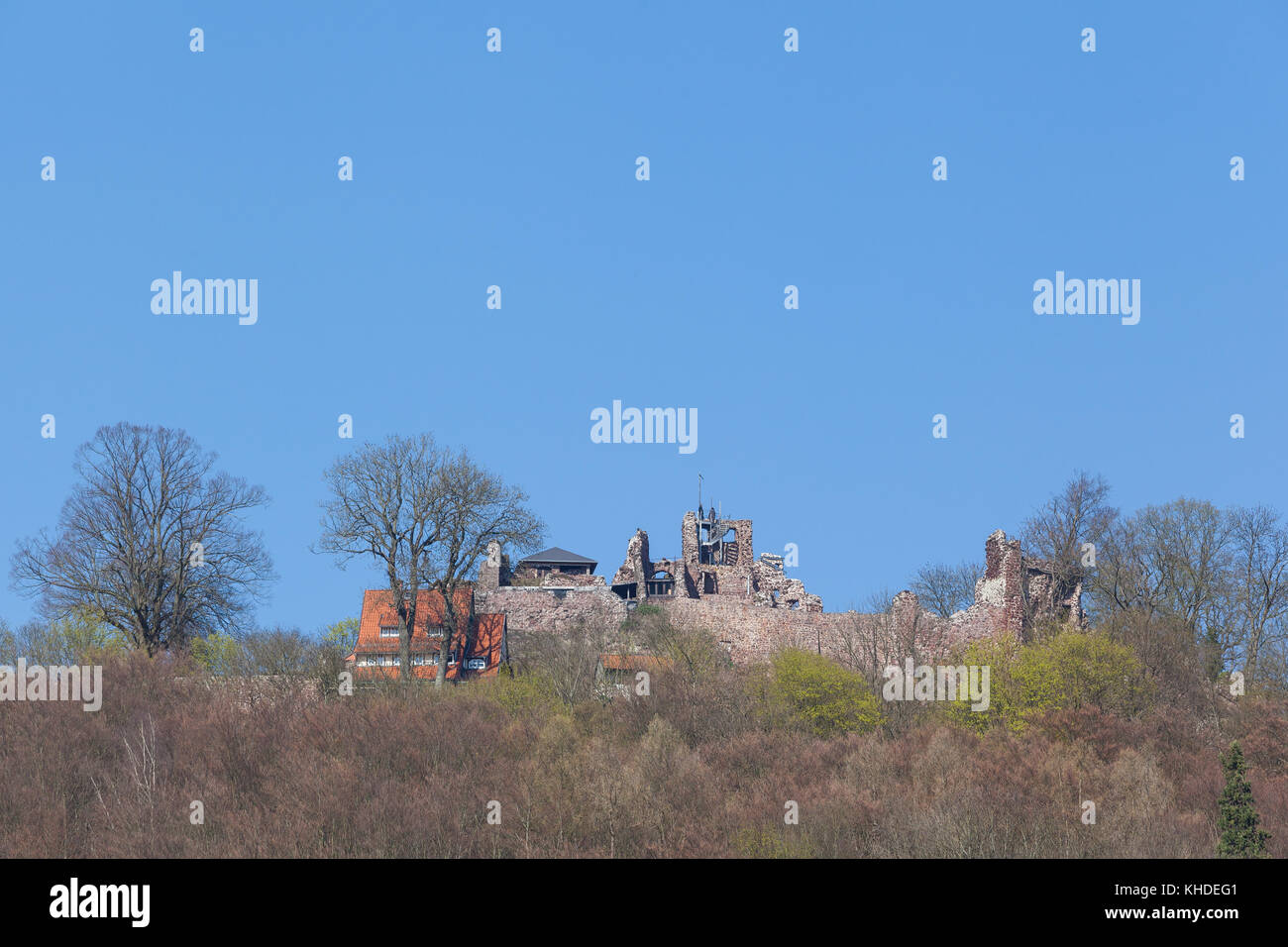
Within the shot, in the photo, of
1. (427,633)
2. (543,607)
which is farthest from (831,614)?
(427,633)

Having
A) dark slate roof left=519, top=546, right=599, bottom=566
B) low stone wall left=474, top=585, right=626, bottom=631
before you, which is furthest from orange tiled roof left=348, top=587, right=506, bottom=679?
dark slate roof left=519, top=546, right=599, bottom=566

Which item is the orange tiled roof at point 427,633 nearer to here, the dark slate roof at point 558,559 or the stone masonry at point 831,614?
the stone masonry at point 831,614

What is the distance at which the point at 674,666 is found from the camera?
58.0m

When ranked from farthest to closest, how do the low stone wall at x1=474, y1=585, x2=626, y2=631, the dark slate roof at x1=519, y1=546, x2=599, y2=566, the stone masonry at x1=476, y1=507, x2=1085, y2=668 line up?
the dark slate roof at x1=519, y1=546, x2=599, y2=566, the low stone wall at x1=474, y1=585, x2=626, y2=631, the stone masonry at x1=476, y1=507, x2=1085, y2=668

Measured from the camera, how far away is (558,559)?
89250 millimetres

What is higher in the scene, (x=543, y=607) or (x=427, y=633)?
(x=543, y=607)

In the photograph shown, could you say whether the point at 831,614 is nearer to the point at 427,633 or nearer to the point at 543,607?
the point at 543,607

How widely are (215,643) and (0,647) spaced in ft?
27.3

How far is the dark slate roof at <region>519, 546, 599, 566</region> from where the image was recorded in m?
87.4

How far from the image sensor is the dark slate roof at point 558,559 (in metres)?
87.4

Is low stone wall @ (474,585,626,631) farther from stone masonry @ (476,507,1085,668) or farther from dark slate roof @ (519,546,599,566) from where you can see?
dark slate roof @ (519,546,599,566)

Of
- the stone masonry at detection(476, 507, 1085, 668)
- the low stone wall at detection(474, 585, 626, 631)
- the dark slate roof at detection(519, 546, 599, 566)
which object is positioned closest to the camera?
the stone masonry at detection(476, 507, 1085, 668)

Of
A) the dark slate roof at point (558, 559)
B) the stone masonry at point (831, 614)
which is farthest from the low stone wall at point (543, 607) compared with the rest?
the dark slate roof at point (558, 559)
